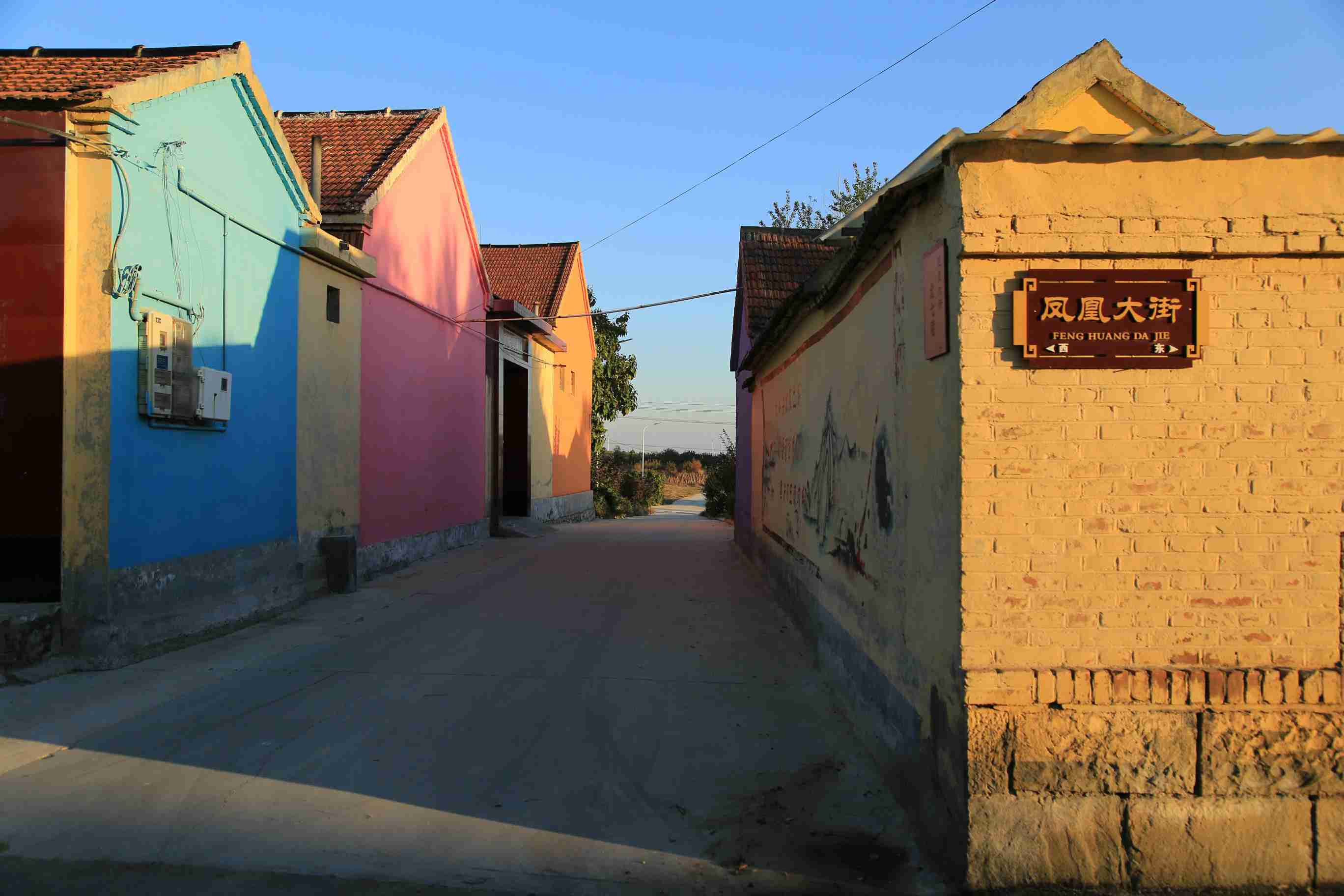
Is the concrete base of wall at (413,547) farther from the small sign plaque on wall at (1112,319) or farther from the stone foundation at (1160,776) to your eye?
the small sign plaque on wall at (1112,319)

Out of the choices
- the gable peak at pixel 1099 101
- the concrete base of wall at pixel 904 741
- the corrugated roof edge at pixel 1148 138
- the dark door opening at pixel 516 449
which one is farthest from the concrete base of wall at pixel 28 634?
the dark door opening at pixel 516 449

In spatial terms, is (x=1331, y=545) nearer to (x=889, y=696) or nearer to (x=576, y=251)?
(x=889, y=696)

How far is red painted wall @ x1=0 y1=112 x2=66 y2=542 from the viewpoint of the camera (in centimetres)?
745

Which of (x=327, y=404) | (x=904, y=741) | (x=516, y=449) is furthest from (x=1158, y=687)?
(x=516, y=449)

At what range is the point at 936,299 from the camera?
412cm

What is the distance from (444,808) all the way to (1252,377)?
4.19 metres

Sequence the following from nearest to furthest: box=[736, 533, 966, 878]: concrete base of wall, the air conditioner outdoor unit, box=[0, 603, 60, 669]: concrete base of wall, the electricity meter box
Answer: box=[736, 533, 966, 878]: concrete base of wall
box=[0, 603, 60, 669]: concrete base of wall
the electricity meter box
the air conditioner outdoor unit

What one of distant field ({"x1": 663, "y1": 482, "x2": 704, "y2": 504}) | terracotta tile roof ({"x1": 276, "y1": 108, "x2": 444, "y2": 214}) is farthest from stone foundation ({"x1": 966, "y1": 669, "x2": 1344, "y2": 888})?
distant field ({"x1": 663, "y1": 482, "x2": 704, "y2": 504})

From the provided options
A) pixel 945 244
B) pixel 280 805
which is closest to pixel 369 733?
pixel 280 805

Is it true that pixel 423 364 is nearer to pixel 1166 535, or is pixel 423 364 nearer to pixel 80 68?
pixel 80 68

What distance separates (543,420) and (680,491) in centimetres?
4155

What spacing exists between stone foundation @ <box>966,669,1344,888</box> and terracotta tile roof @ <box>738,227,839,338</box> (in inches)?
473

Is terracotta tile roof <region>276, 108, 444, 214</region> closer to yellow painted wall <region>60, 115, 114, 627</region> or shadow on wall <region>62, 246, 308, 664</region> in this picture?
shadow on wall <region>62, 246, 308, 664</region>

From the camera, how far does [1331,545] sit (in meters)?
3.90
